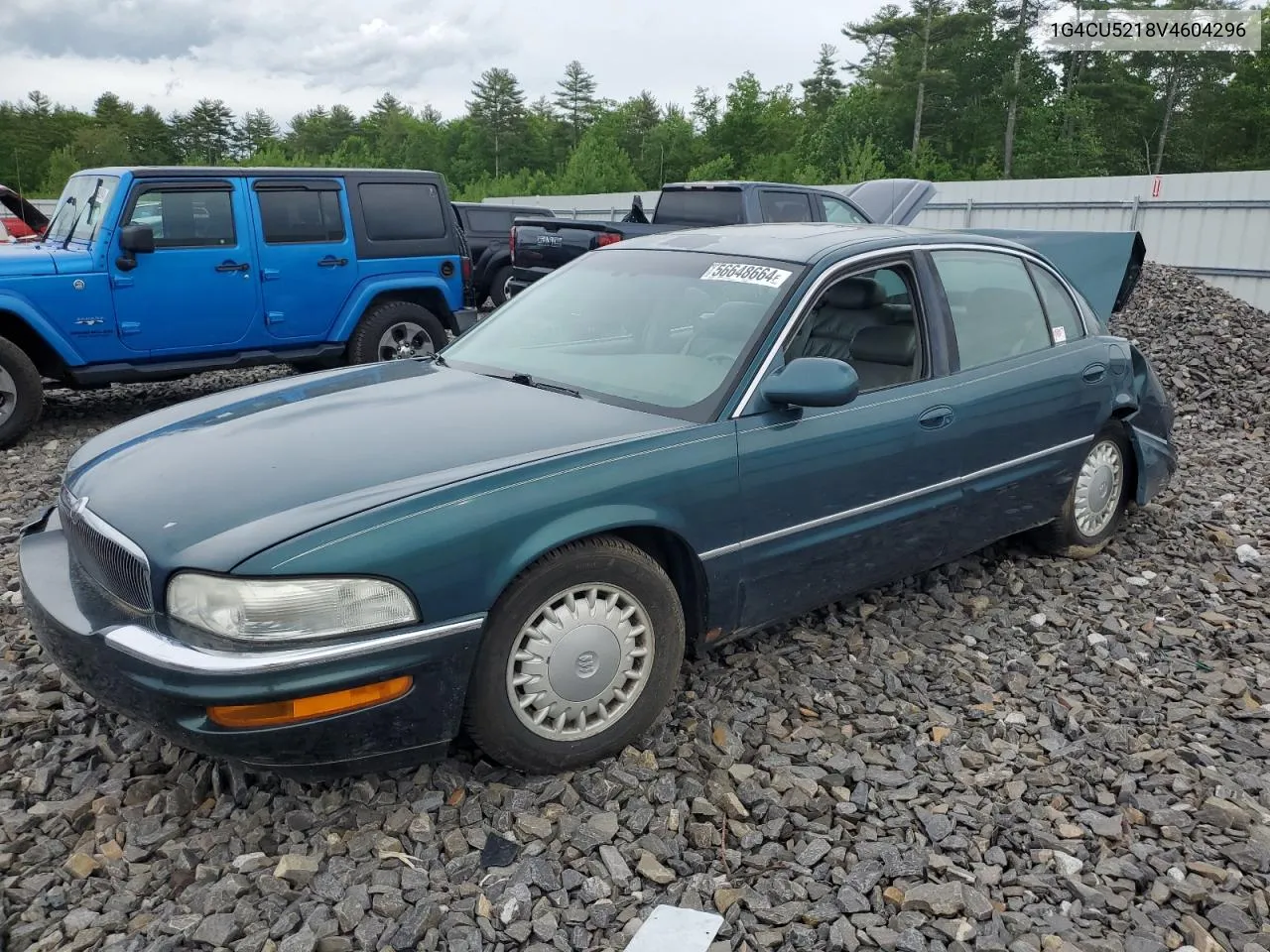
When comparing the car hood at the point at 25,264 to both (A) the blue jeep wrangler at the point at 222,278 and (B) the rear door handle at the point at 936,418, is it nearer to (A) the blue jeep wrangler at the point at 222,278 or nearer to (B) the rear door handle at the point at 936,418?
(A) the blue jeep wrangler at the point at 222,278

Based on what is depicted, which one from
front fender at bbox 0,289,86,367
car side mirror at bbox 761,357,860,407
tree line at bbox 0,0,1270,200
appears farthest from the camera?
tree line at bbox 0,0,1270,200

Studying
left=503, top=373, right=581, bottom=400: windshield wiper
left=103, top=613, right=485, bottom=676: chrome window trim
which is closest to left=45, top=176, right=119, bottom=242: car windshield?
left=503, top=373, right=581, bottom=400: windshield wiper

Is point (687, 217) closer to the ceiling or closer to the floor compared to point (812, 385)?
closer to the ceiling

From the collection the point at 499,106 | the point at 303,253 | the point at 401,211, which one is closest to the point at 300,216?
the point at 303,253

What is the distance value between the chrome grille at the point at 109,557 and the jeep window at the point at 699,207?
28.1 ft

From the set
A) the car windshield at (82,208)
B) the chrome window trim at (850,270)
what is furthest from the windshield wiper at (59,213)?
the chrome window trim at (850,270)

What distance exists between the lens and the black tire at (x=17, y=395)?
6.93 m

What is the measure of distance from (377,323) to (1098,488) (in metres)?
6.00

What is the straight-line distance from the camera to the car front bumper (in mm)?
2438

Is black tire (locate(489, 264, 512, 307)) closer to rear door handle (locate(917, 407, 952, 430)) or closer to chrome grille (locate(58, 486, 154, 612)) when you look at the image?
rear door handle (locate(917, 407, 952, 430))

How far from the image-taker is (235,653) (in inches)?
96.6

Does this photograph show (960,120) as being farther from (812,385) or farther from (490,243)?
(812,385)

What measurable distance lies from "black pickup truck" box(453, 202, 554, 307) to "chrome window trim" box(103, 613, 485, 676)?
10868mm

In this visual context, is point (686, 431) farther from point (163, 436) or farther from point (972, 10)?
point (972, 10)
